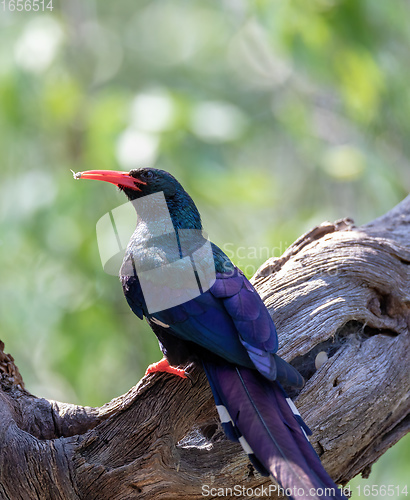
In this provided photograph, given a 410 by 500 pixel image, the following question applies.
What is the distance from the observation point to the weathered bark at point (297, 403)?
2840 millimetres

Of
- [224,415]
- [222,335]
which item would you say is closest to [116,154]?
[222,335]

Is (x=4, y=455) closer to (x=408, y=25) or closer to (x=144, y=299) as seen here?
(x=144, y=299)

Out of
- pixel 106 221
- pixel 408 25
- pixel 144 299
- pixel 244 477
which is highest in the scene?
pixel 408 25

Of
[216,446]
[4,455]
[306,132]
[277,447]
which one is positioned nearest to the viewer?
[277,447]

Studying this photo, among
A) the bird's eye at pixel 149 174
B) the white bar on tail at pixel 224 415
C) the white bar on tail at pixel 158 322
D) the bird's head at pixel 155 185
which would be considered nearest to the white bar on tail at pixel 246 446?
the white bar on tail at pixel 224 415

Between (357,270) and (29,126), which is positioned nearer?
(357,270)

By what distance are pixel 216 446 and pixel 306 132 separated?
485 centimetres

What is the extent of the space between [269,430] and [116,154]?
3221 mm

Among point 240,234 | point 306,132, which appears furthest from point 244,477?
point 306,132

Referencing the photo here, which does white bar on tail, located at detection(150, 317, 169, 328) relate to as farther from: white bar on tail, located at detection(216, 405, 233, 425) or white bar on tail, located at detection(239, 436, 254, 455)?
white bar on tail, located at detection(239, 436, 254, 455)

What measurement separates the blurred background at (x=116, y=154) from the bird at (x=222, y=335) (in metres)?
1.49

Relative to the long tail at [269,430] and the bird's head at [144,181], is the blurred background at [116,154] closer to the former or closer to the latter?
the bird's head at [144,181]

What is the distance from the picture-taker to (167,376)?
3115mm

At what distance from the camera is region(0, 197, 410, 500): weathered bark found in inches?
112
